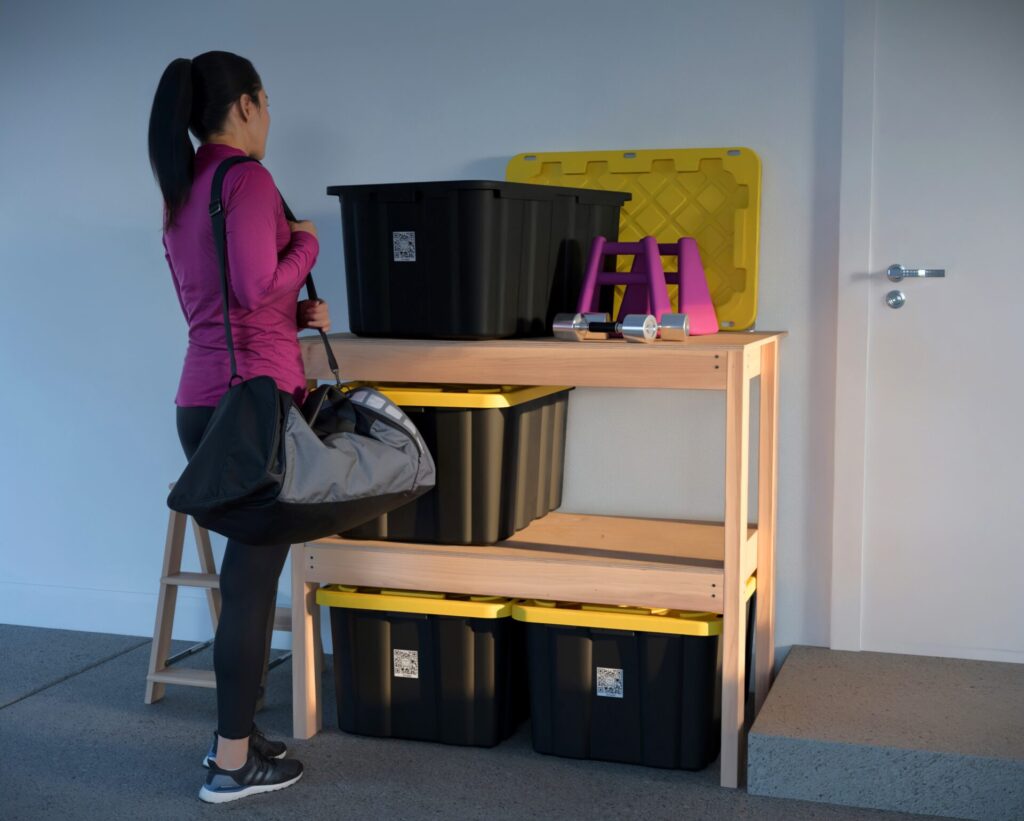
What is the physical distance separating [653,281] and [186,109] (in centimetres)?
109

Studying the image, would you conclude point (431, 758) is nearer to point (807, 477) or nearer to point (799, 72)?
point (807, 477)

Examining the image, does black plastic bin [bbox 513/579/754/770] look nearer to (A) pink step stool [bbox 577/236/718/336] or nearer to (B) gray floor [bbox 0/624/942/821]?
(B) gray floor [bbox 0/624/942/821]

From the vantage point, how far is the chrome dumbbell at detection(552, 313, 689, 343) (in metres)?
2.54

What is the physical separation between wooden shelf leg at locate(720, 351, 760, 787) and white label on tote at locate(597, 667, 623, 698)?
239mm

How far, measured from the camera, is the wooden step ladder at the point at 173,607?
3.07m

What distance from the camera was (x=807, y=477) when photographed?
119 inches

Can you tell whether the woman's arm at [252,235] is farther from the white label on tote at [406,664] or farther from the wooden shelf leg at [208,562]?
the wooden shelf leg at [208,562]

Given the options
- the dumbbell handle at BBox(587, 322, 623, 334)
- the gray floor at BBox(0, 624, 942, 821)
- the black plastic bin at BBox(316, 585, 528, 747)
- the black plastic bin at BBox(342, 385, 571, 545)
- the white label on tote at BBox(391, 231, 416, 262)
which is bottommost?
the gray floor at BBox(0, 624, 942, 821)

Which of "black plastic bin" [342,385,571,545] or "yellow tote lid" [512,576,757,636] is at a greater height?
"black plastic bin" [342,385,571,545]

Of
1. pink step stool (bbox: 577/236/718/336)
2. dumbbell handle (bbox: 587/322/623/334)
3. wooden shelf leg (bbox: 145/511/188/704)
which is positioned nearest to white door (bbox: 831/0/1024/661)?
pink step stool (bbox: 577/236/718/336)

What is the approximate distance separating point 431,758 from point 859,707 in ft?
3.24

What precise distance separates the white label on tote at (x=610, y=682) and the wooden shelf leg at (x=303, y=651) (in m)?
0.73

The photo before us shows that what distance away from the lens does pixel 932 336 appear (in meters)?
2.88

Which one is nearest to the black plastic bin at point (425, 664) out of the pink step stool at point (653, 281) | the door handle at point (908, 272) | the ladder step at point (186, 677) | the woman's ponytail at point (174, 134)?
the ladder step at point (186, 677)
